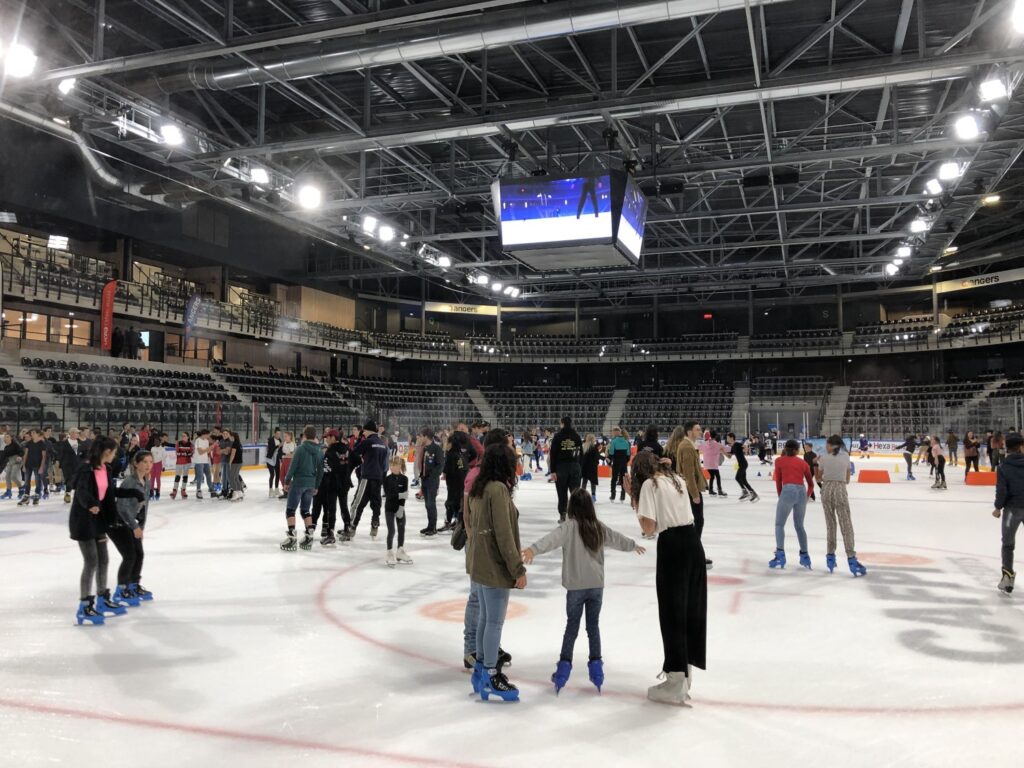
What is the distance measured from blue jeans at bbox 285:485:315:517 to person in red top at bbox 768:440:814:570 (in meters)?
5.72

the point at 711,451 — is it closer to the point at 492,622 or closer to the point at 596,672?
the point at 596,672

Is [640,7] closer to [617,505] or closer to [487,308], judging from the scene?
[617,505]

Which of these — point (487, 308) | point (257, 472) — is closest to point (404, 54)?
point (257, 472)

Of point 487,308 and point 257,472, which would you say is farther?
point 487,308

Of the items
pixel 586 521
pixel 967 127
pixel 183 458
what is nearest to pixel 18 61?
pixel 183 458

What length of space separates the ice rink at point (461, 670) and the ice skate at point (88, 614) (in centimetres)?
14

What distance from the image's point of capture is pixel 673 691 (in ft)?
13.5

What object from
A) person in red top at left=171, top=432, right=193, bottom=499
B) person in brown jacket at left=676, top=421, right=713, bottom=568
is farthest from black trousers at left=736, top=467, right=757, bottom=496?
person in red top at left=171, top=432, right=193, bottom=499

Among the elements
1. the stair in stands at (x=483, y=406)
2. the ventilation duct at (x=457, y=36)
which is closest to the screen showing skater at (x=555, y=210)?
the ventilation duct at (x=457, y=36)

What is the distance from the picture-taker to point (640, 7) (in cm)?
1013

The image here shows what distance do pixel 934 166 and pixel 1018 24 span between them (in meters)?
10.4

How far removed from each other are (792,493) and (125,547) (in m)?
6.82

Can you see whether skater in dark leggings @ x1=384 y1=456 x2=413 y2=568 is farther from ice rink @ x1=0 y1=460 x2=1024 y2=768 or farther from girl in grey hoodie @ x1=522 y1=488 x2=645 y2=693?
girl in grey hoodie @ x1=522 y1=488 x2=645 y2=693

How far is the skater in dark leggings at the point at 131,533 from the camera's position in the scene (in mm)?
6207
